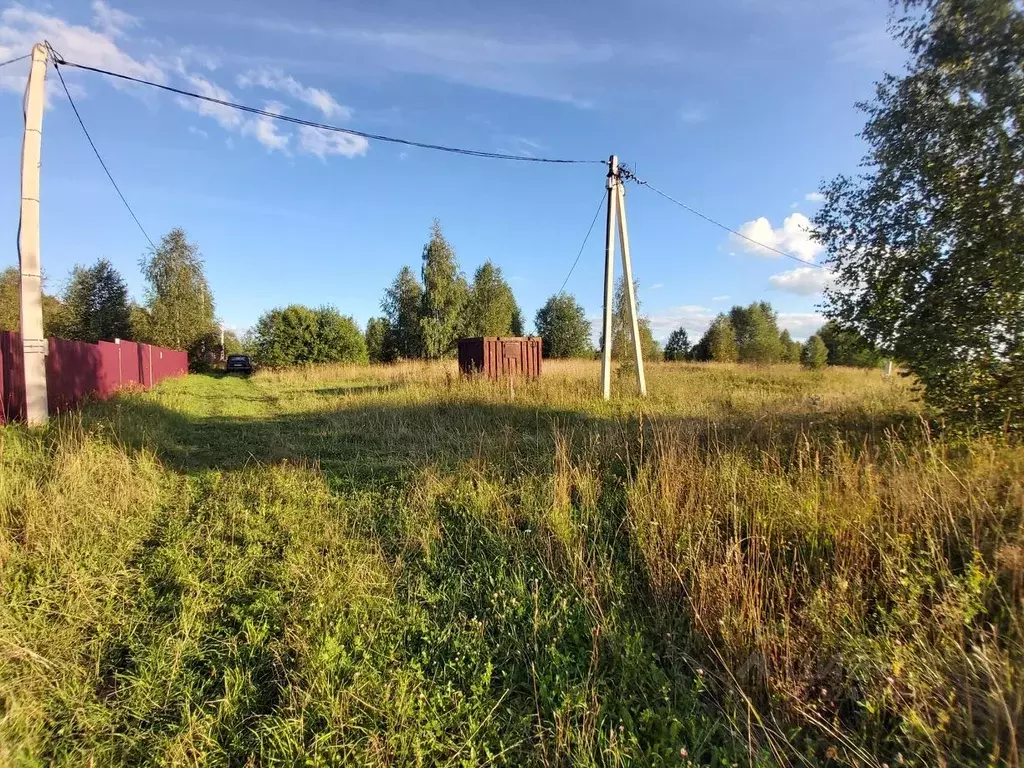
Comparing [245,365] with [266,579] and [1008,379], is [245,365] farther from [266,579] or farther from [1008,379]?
[1008,379]

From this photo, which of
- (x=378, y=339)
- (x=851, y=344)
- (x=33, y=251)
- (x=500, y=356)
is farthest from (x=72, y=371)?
(x=378, y=339)

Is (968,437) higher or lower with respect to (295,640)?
higher

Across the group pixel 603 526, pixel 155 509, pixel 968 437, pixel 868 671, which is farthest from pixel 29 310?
pixel 968 437

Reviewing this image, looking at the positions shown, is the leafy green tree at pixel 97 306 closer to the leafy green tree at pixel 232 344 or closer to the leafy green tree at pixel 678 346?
the leafy green tree at pixel 232 344

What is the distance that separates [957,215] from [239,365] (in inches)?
1564

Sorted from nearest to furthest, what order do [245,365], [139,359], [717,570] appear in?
[717,570] < [139,359] < [245,365]

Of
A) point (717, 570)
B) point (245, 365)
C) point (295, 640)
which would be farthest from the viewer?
point (245, 365)

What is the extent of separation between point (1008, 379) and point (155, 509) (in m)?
8.14

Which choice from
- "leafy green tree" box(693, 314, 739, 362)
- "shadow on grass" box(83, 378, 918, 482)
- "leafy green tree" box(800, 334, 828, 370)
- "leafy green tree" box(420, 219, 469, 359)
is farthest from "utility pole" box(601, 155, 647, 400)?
"leafy green tree" box(800, 334, 828, 370)

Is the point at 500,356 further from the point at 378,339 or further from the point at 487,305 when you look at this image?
the point at 378,339

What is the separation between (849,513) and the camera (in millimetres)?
3309

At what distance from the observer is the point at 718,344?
1802 inches

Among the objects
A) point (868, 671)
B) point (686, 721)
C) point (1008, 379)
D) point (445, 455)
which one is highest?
point (1008, 379)

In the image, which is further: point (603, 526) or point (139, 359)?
point (139, 359)
